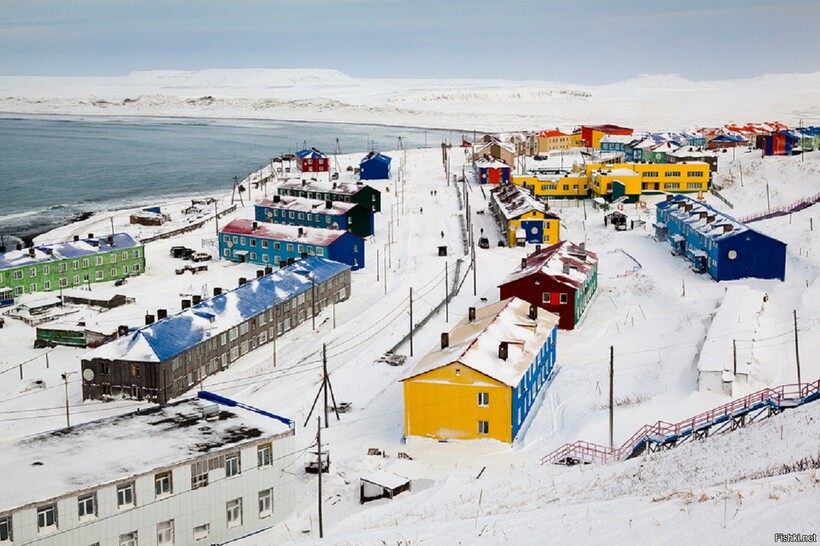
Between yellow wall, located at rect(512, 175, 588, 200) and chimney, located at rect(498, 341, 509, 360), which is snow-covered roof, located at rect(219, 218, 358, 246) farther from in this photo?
yellow wall, located at rect(512, 175, 588, 200)

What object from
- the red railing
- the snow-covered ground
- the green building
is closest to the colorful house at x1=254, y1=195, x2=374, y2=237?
the snow-covered ground

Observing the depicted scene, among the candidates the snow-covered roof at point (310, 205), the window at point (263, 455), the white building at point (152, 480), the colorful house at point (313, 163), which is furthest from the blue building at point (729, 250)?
the colorful house at point (313, 163)

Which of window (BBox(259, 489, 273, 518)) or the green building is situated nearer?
window (BBox(259, 489, 273, 518))

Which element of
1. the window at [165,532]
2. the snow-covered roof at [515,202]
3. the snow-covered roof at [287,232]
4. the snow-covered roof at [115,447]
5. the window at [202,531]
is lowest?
the window at [202,531]

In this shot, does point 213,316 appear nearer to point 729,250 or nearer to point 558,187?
point 729,250

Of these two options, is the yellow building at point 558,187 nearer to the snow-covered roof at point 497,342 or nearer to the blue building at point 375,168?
the blue building at point 375,168

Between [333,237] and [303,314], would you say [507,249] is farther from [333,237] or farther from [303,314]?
[303,314]

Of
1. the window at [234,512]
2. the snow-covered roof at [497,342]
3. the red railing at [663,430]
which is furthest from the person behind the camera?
the snow-covered roof at [497,342]

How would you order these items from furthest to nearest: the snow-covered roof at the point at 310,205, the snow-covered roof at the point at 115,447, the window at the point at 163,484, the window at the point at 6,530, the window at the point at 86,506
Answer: the snow-covered roof at the point at 310,205 → the window at the point at 163,484 → the snow-covered roof at the point at 115,447 → the window at the point at 86,506 → the window at the point at 6,530
